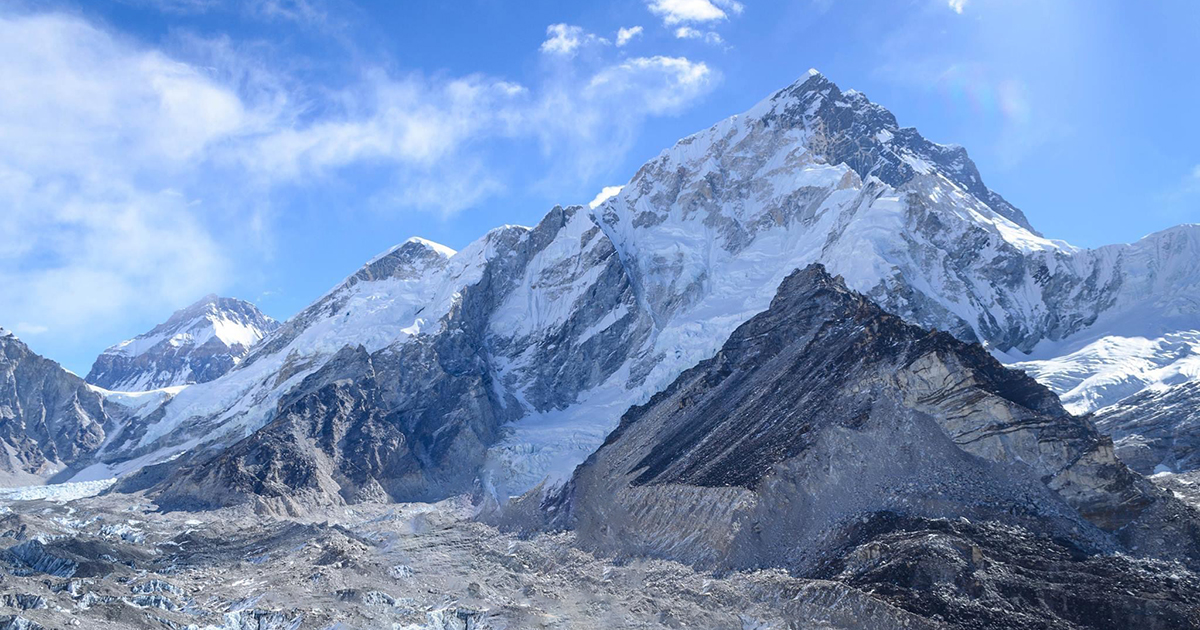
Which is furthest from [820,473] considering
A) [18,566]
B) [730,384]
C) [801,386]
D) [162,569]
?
[18,566]

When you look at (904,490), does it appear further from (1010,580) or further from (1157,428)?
(1157,428)

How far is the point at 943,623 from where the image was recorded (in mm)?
50938

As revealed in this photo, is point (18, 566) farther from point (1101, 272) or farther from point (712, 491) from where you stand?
point (1101, 272)

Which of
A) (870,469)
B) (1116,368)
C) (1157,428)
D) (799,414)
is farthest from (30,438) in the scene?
(1157,428)

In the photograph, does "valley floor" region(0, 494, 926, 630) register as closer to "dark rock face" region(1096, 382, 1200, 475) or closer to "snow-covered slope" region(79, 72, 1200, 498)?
"snow-covered slope" region(79, 72, 1200, 498)

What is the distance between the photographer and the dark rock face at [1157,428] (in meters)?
95.3

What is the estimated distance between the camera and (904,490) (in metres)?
Result: 68.5

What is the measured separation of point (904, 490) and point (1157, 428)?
163ft

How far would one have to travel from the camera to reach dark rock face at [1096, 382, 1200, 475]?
9531 centimetres

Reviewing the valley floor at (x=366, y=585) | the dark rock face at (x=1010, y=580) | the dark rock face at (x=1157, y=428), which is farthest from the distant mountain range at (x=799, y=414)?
the valley floor at (x=366, y=585)

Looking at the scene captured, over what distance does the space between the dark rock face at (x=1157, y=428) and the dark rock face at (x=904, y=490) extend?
27037 millimetres

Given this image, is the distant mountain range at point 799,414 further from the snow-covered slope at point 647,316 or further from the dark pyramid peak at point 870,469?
the snow-covered slope at point 647,316

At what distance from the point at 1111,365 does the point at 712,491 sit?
80.8 meters

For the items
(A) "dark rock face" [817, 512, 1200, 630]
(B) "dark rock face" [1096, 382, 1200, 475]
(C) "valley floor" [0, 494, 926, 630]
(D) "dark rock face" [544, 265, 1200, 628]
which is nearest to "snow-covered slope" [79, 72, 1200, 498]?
(B) "dark rock face" [1096, 382, 1200, 475]
